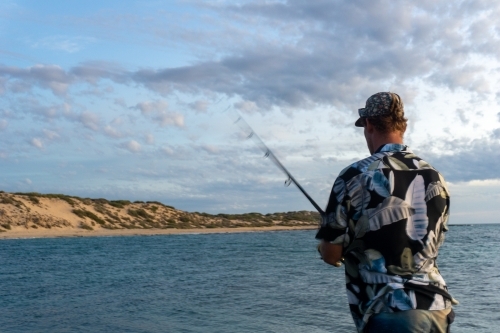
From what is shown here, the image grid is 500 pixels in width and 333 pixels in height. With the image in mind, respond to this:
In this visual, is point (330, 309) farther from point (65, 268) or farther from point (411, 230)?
point (65, 268)

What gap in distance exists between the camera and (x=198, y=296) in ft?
48.7

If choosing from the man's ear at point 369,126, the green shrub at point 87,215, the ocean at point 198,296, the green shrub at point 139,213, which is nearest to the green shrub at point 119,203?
the green shrub at point 139,213

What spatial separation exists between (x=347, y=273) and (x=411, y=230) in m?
0.35

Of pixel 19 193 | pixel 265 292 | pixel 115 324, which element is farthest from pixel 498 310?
pixel 19 193

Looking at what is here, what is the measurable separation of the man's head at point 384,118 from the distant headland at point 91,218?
48.6 metres

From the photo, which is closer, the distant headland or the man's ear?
the man's ear

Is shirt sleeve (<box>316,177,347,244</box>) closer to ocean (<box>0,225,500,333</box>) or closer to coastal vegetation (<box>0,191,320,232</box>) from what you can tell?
ocean (<box>0,225,500,333</box>)

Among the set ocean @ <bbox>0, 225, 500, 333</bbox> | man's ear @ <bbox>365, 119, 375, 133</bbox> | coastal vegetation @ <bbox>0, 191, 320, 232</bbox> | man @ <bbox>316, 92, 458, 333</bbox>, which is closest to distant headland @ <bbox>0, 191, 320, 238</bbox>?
coastal vegetation @ <bbox>0, 191, 320, 232</bbox>

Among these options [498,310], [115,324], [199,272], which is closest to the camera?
[115,324]

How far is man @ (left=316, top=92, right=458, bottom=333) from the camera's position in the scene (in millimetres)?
2545

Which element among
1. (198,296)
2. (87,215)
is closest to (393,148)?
(198,296)

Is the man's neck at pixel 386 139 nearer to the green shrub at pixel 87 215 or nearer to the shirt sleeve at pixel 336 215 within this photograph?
the shirt sleeve at pixel 336 215

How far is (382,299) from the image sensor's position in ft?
8.36

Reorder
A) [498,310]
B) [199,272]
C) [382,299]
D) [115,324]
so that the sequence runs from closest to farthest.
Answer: [382,299] < [115,324] < [498,310] < [199,272]
